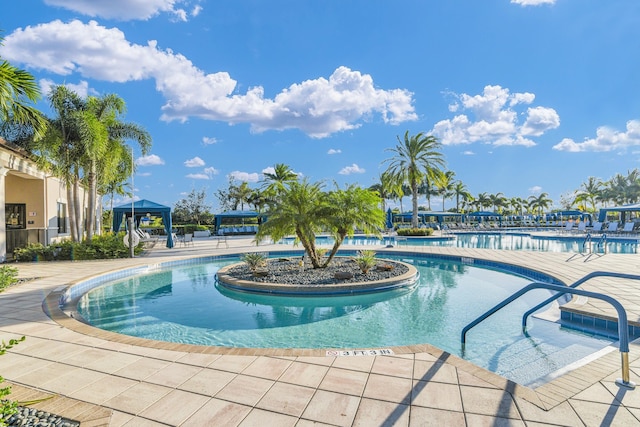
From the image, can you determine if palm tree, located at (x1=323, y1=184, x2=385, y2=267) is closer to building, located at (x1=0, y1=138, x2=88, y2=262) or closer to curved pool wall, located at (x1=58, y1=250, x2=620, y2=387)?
curved pool wall, located at (x1=58, y1=250, x2=620, y2=387)

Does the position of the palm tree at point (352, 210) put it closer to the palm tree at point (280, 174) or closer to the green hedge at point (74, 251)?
the green hedge at point (74, 251)

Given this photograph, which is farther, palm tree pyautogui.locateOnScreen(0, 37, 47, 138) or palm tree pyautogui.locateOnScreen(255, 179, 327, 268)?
palm tree pyautogui.locateOnScreen(255, 179, 327, 268)

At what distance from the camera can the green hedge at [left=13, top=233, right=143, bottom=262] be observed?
13203 millimetres

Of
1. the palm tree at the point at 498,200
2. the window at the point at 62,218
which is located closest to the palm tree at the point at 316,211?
the window at the point at 62,218

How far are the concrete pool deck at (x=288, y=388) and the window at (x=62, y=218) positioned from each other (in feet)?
52.1

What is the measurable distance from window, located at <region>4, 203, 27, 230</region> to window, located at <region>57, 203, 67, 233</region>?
170 centimetres

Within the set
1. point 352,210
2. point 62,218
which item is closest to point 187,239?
point 62,218

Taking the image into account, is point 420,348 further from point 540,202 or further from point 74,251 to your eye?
point 540,202

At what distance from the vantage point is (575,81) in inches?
805

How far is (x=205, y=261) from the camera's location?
14.5m

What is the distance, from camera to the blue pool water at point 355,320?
4965mm

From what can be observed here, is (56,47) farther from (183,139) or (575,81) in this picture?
(575,81)

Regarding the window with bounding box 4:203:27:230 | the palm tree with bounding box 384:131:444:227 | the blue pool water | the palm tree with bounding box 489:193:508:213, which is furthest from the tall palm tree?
the palm tree with bounding box 489:193:508:213

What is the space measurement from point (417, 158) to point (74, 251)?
20.9 meters
